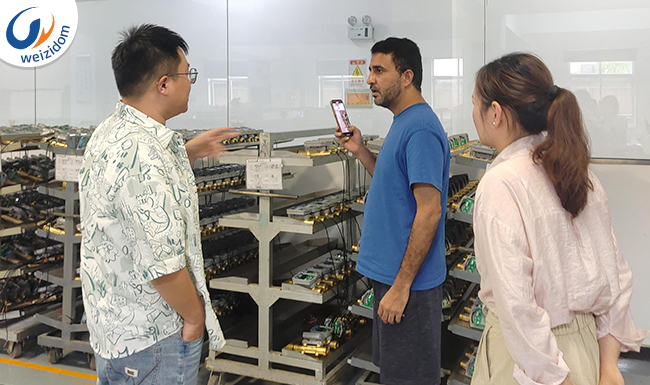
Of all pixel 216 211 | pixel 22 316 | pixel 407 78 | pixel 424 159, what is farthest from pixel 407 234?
pixel 22 316

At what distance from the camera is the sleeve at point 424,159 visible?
Answer: 225cm

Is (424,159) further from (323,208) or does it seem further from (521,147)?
(323,208)

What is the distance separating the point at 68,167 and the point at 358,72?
220 centimetres

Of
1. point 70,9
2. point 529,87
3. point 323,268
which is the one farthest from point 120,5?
point 529,87

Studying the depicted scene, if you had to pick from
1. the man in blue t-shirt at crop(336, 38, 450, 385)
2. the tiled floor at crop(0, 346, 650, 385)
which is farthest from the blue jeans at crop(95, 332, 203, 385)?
the tiled floor at crop(0, 346, 650, 385)

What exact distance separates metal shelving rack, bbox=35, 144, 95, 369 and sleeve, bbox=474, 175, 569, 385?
304 cm

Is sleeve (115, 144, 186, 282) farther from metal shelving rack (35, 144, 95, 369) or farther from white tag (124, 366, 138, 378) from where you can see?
metal shelving rack (35, 144, 95, 369)

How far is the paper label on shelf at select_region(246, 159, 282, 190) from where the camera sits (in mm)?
3162

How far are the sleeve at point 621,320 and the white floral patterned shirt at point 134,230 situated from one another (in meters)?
1.06

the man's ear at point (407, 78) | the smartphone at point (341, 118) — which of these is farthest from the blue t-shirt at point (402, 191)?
the smartphone at point (341, 118)

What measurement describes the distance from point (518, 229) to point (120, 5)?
15.8 ft

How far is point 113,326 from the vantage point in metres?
1.64

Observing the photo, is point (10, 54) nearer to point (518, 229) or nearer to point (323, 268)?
point (323, 268)

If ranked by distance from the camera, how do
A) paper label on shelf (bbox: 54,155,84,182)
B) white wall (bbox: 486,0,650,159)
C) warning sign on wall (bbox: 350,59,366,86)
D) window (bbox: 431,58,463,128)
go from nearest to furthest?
paper label on shelf (bbox: 54,155,84,182), white wall (bbox: 486,0,650,159), window (bbox: 431,58,463,128), warning sign on wall (bbox: 350,59,366,86)
